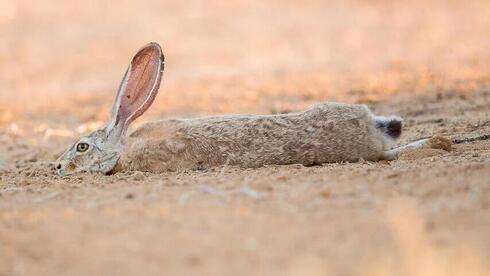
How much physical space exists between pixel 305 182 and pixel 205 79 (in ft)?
37.0

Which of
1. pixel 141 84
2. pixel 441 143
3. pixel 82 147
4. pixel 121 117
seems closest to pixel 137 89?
pixel 141 84

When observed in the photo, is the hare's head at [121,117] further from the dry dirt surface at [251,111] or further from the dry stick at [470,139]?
the dry stick at [470,139]

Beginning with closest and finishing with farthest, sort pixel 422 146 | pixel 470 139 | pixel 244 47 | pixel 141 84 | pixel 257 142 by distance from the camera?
pixel 257 142 < pixel 422 146 < pixel 141 84 < pixel 470 139 < pixel 244 47

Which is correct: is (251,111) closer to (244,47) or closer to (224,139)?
(224,139)

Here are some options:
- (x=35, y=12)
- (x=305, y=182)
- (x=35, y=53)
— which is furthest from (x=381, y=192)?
(x=35, y=12)

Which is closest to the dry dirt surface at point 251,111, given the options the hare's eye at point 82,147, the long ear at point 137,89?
the hare's eye at point 82,147

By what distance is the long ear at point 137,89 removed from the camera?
7.93 metres

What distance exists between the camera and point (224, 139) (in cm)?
751

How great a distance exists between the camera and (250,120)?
25.1 ft

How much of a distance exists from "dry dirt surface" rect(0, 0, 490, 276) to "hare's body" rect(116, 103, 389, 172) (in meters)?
0.27

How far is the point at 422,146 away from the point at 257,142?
130 cm

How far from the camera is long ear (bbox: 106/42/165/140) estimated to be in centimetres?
793

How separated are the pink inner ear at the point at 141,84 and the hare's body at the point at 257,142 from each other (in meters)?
0.33

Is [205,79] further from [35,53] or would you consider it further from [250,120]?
[250,120]
